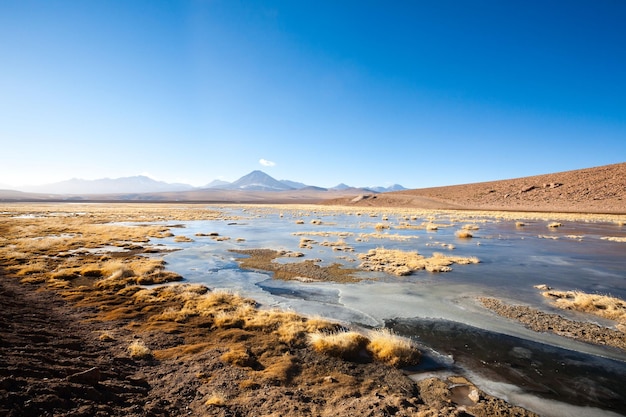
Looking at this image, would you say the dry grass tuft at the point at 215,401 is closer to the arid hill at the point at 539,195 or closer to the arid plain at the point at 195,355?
the arid plain at the point at 195,355

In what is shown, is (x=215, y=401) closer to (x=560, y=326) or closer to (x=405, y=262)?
(x=560, y=326)

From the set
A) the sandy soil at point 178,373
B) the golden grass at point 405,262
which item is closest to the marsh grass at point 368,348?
the sandy soil at point 178,373

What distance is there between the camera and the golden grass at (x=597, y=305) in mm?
10867

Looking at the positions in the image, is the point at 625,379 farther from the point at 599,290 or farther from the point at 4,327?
the point at 4,327

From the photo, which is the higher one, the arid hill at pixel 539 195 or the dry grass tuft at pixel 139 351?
the arid hill at pixel 539 195

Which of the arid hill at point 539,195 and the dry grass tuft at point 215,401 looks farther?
the arid hill at point 539,195

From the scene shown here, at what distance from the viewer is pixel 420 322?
10.9 meters

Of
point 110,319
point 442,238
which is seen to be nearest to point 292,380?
point 110,319

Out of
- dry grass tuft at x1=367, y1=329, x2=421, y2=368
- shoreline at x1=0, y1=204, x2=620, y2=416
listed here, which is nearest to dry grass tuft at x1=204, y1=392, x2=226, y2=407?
shoreline at x1=0, y1=204, x2=620, y2=416

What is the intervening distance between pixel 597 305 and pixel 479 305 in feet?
13.3

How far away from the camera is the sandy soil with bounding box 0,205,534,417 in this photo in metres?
5.76

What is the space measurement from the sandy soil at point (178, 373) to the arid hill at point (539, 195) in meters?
82.4

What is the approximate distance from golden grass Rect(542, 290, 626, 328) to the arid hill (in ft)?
237

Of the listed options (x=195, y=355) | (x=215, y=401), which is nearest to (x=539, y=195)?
(x=195, y=355)
